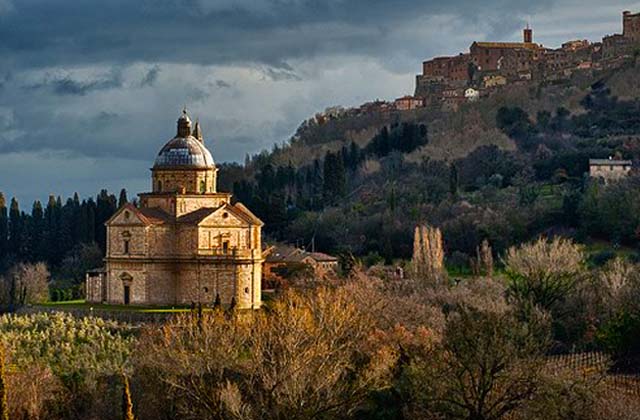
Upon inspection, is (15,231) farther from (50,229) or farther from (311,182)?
(311,182)

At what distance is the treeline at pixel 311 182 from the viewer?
7850cm

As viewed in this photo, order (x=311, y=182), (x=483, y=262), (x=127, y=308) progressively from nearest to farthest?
1. (x=127, y=308)
2. (x=483, y=262)
3. (x=311, y=182)

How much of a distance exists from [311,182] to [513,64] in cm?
4109

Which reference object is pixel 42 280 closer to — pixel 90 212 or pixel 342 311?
pixel 90 212

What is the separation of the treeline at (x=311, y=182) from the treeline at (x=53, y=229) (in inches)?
340

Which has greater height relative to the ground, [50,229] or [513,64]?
[513,64]

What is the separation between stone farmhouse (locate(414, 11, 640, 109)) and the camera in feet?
401

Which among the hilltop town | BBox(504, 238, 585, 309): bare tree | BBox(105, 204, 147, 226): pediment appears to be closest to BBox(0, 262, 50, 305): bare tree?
BBox(105, 204, 147, 226): pediment

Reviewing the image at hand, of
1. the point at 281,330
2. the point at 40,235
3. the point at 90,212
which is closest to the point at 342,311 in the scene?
the point at 281,330

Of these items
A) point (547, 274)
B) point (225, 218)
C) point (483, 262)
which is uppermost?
point (225, 218)

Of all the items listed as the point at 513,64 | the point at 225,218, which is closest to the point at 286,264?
the point at 225,218

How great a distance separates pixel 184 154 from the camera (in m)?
58.8

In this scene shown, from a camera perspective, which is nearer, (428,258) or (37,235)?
(428,258)

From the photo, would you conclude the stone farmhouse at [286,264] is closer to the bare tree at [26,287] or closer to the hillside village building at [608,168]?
the bare tree at [26,287]
